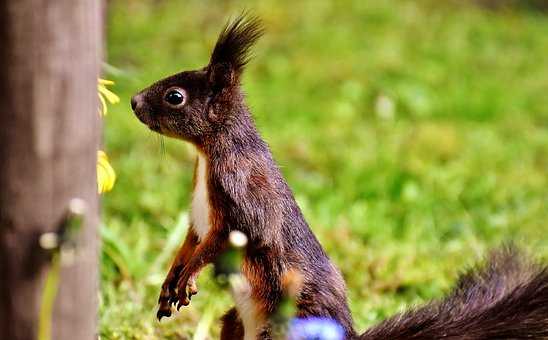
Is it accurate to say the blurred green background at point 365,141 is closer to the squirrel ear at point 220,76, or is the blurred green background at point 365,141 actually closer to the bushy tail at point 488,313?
the bushy tail at point 488,313

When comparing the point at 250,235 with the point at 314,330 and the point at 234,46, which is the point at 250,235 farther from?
the point at 234,46

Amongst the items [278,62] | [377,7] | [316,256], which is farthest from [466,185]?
[377,7]

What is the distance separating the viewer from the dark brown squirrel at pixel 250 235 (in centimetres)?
272

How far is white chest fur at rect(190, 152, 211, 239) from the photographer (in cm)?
279

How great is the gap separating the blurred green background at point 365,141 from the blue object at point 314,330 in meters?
0.73

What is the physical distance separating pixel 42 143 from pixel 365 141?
14.5ft

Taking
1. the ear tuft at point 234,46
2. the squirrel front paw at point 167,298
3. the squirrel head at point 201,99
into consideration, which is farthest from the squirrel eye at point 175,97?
the squirrel front paw at point 167,298

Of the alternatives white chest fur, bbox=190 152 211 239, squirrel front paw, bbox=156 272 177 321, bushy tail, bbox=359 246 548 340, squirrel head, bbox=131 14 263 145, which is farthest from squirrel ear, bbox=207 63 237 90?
bushy tail, bbox=359 246 548 340

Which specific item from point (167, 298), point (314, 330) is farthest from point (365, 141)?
point (314, 330)

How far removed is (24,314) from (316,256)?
0.98m

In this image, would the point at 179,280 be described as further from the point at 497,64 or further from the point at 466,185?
the point at 497,64

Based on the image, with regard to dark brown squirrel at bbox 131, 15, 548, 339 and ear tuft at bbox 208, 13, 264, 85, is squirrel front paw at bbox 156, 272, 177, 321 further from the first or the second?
ear tuft at bbox 208, 13, 264, 85

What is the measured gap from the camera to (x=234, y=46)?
110 inches

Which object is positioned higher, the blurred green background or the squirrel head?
the squirrel head
